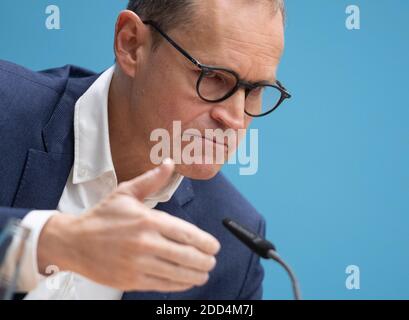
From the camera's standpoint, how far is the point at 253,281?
1.52 m

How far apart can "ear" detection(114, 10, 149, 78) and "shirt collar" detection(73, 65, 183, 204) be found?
0.10 m

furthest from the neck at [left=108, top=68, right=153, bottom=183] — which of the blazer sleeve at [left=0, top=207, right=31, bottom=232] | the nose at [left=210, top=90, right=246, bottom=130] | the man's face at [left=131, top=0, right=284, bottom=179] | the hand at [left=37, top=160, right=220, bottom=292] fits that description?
the hand at [left=37, top=160, right=220, bottom=292]

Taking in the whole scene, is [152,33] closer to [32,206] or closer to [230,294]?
[32,206]

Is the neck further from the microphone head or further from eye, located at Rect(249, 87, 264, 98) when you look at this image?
the microphone head

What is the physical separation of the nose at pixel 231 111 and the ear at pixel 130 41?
0.75 ft

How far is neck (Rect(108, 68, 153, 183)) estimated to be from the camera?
137 cm

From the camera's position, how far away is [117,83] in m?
1.40

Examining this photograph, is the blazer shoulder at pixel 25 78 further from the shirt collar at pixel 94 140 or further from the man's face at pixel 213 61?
the man's face at pixel 213 61

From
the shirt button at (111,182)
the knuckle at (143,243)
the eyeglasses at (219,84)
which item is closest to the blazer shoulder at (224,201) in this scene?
the shirt button at (111,182)

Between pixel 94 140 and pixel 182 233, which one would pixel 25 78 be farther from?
pixel 182 233

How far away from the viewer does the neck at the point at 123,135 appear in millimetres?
1374

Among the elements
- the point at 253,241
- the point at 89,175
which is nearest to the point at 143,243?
the point at 253,241

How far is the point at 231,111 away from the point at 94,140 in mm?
335
